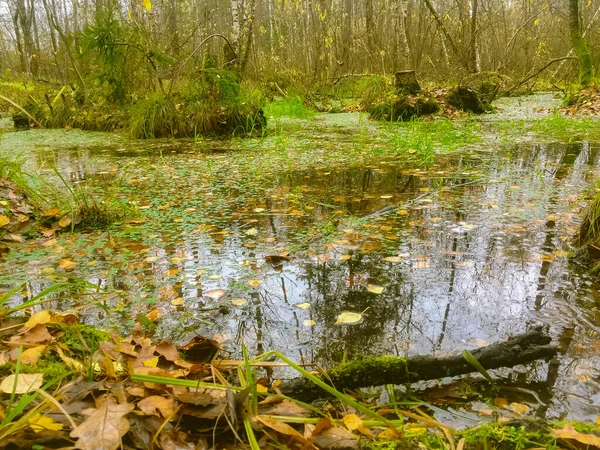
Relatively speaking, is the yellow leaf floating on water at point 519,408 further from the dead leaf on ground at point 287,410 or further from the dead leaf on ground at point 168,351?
the dead leaf on ground at point 168,351

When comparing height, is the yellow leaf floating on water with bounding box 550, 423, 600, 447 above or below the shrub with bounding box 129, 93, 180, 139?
below

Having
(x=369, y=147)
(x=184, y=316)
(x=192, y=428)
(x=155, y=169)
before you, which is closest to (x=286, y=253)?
(x=184, y=316)

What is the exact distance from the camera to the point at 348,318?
1.71m

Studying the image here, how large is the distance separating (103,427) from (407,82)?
8224mm

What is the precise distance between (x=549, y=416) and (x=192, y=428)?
956mm

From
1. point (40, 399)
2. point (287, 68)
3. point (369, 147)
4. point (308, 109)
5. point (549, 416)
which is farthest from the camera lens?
point (287, 68)

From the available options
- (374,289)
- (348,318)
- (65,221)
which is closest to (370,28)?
(65,221)

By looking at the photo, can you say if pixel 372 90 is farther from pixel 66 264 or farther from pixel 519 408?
pixel 519 408

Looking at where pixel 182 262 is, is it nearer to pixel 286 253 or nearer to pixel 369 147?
pixel 286 253

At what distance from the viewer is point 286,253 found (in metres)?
2.36

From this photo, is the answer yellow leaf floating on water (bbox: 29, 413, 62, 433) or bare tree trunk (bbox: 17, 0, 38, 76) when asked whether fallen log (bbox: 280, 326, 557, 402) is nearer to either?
yellow leaf floating on water (bbox: 29, 413, 62, 433)

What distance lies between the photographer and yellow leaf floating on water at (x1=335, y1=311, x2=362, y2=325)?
1.69 metres

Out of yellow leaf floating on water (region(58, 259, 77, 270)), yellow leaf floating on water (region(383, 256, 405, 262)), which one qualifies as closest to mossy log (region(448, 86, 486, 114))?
yellow leaf floating on water (region(383, 256, 405, 262))

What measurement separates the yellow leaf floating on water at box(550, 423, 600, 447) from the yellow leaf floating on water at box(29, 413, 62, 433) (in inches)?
42.5
